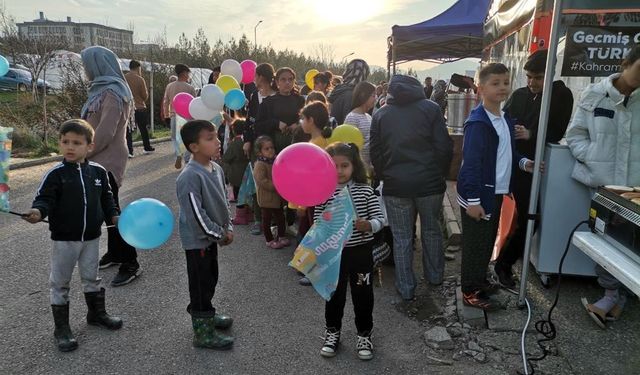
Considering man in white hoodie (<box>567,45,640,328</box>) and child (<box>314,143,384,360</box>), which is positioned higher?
man in white hoodie (<box>567,45,640,328</box>)

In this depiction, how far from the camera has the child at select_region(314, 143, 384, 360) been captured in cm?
285

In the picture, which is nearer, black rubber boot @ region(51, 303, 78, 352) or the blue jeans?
black rubber boot @ region(51, 303, 78, 352)

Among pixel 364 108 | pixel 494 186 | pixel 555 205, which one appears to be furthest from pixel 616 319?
pixel 364 108

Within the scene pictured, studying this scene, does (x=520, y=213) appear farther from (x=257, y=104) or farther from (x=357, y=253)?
(x=257, y=104)

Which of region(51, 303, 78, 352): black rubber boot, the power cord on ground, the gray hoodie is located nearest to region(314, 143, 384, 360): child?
the gray hoodie

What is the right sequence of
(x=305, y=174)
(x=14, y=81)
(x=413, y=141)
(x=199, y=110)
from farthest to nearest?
(x=14, y=81) < (x=199, y=110) < (x=413, y=141) < (x=305, y=174)

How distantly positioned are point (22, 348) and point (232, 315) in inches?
55.6

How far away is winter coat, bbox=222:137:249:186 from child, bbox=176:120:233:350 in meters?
2.77

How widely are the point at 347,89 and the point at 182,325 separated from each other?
10.3 ft

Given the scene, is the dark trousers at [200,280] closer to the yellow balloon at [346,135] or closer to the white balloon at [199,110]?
the yellow balloon at [346,135]

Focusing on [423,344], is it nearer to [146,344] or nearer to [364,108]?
[146,344]

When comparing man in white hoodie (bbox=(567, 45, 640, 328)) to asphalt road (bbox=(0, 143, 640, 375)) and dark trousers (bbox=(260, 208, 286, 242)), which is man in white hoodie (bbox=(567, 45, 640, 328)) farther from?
dark trousers (bbox=(260, 208, 286, 242))

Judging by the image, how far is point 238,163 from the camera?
233 inches

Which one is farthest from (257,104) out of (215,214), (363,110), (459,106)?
(459,106)
